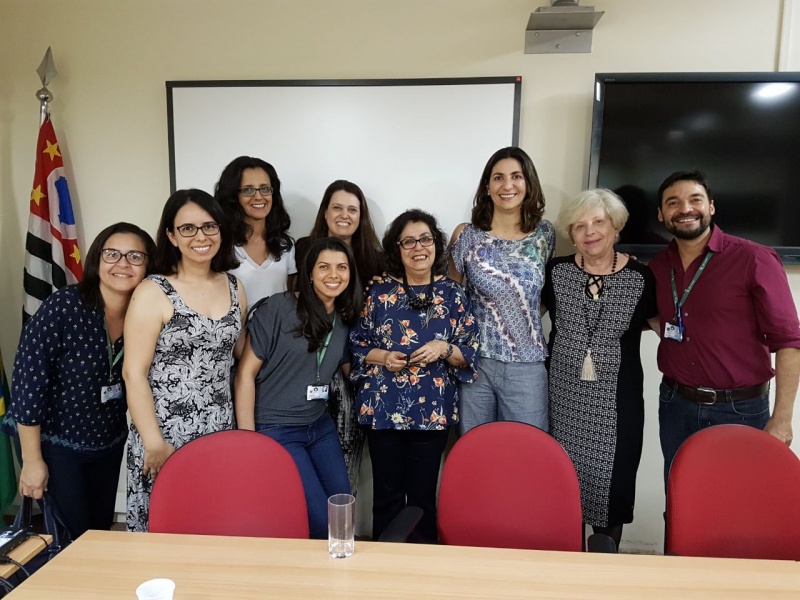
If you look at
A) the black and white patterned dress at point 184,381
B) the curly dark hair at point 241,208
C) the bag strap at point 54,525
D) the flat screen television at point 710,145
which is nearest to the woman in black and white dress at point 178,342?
the black and white patterned dress at point 184,381

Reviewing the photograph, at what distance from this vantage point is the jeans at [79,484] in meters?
1.98

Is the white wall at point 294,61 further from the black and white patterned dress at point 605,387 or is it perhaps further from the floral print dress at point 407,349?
the floral print dress at point 407,349

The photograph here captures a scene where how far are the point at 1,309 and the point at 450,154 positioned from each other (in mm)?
2931

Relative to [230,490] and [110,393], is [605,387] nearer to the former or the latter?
[230,490]

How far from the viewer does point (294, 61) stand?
291 centimetres

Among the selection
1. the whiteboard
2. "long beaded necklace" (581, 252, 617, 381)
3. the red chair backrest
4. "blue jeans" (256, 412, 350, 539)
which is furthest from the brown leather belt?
"blue jeans" (256, 412, 350, 539)

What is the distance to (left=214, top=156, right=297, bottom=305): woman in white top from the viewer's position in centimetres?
249

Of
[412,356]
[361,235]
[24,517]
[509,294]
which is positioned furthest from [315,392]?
[24,517]

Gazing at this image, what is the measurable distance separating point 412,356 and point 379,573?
1.02 metres

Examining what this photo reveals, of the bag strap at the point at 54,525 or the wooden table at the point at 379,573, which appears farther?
the bag strap at the point at 54,525

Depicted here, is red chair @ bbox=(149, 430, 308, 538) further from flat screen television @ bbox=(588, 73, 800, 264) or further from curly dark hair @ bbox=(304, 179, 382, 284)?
flat screen television @ bbox=(588, 73, 800, 264)

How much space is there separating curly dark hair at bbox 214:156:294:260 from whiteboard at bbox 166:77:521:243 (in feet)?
1.13

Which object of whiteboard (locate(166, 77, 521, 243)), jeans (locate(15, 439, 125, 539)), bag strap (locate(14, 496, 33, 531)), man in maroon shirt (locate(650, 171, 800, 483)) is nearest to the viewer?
bag strap (locate(14, 496, 33, 531))

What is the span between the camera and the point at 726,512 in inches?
62.7
